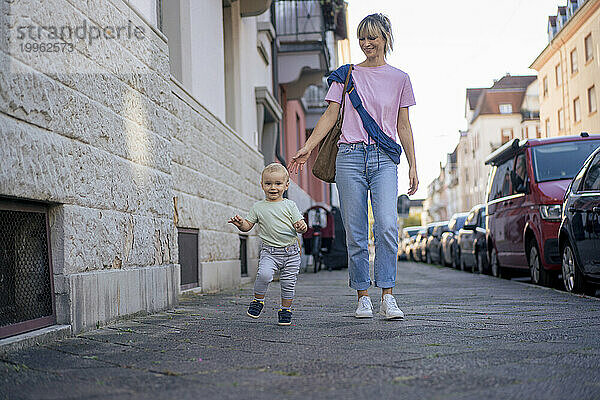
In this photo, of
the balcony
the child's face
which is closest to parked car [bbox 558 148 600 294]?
the child's face

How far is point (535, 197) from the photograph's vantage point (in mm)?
10203

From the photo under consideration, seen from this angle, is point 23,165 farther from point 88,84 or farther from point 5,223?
point 88,84

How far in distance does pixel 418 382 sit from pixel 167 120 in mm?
4514

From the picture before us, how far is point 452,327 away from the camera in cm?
506

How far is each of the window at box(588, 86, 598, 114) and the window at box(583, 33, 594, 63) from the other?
4.75 feet

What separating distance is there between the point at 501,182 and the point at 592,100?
89.3 feet

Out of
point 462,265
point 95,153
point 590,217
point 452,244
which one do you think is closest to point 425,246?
point 452,244

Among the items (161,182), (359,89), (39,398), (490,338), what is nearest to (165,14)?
(161,182)

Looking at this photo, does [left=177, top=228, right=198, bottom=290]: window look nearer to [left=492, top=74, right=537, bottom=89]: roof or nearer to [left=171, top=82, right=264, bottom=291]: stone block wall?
[left=171, top=82, right=264, bottom=291]: stone block wall

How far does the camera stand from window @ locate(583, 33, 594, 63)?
37.4 m

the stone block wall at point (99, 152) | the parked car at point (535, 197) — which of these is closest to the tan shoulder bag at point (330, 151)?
the stone block wall at point (99, 152)

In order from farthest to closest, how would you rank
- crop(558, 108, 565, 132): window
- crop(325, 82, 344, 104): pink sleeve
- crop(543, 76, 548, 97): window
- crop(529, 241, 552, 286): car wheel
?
crop(543, 76, 548, 97): window
crop(558, 108, 565, 132): window
crop(529, 241, 552, 286): car wheel
crop(325, 82, 344, 104): pink sleeve

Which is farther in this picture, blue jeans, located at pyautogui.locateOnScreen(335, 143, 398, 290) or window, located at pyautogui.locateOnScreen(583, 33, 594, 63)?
window, located at pyautogui.locateOnScreen(583, 33, 594, 63)

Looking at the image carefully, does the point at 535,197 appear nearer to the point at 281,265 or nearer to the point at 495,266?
the point at 495,266
